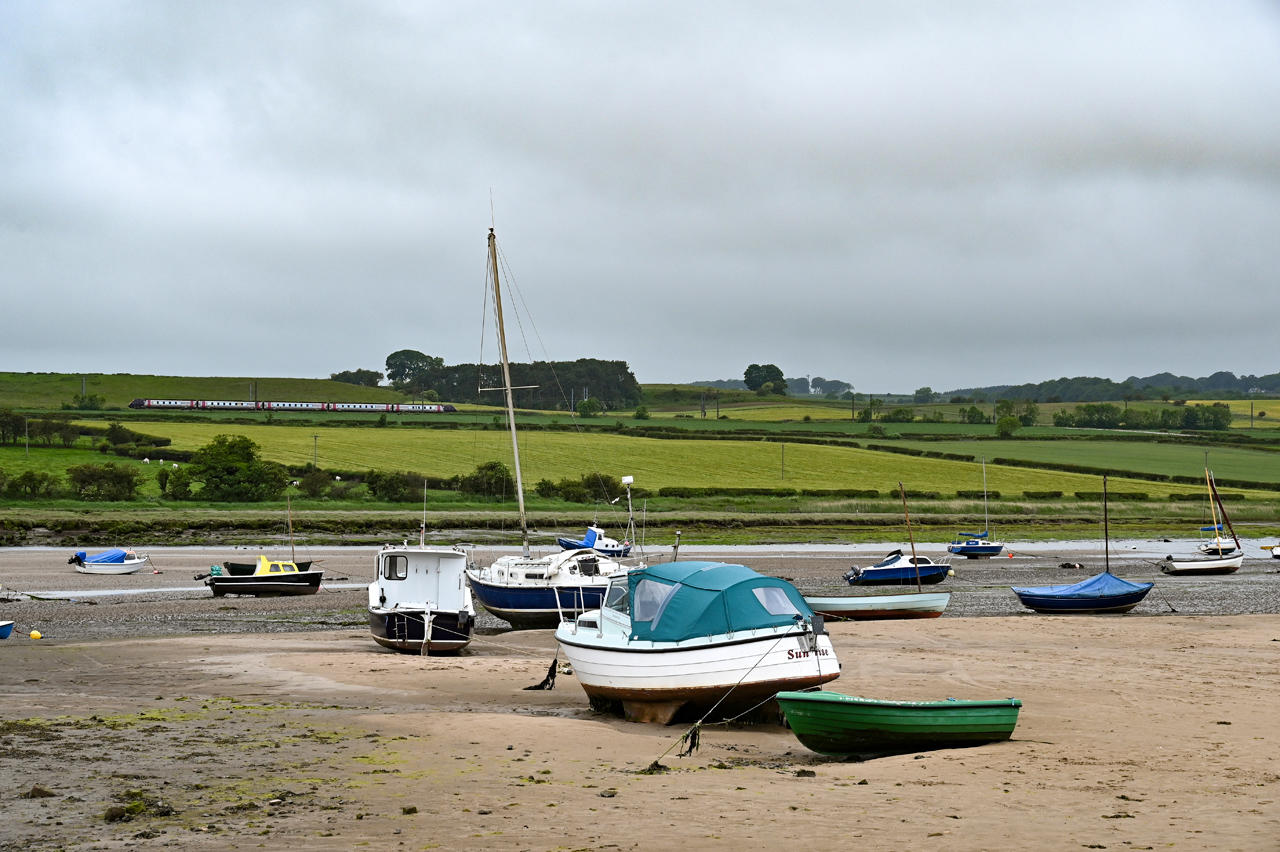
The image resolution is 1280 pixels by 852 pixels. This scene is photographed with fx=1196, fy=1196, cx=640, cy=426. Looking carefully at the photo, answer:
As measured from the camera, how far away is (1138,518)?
94.4 metres

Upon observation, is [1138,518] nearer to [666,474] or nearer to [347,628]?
[666,474]

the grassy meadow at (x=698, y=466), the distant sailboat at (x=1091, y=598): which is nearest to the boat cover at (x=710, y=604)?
the distant sailboat at (x=1091, y=598)

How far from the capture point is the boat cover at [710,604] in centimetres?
1925

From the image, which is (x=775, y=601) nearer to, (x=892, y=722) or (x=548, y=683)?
(x=892, y=722)

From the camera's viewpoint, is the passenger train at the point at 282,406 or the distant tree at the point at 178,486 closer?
the distant tree at the point at 178,486

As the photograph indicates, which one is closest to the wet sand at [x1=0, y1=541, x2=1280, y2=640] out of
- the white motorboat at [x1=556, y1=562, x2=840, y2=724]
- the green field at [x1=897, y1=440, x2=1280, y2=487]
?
the white motorboat at [x1=556, y1=562, x2=840, y2=724]

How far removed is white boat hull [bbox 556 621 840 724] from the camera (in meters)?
19.1

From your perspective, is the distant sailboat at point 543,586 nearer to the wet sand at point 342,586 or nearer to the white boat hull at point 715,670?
the wet sand at point 342,586

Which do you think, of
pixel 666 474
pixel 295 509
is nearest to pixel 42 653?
pixel 295 509

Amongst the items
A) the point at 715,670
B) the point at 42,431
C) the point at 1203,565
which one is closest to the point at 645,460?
the point at 42,431

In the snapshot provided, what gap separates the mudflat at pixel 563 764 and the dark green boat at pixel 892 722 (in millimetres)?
365

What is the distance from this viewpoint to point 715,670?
19.1 m

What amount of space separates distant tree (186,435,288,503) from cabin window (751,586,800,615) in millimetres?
74404

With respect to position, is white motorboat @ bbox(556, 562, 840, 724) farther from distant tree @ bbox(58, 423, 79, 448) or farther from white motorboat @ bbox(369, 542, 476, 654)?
distant tree @ bbox(58, 423, 79, 448)
